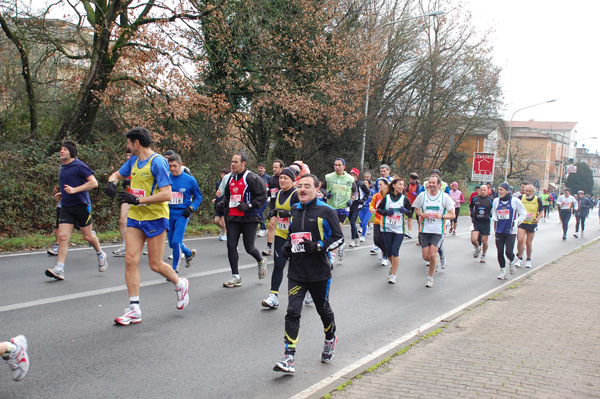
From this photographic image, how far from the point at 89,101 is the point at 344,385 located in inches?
579

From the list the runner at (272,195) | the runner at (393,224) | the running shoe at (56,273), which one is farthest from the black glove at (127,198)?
the runner at (272,195)

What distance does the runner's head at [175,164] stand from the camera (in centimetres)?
856

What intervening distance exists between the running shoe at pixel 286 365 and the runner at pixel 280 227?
86.2 inches

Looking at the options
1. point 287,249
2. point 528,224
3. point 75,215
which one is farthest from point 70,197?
point 528,224

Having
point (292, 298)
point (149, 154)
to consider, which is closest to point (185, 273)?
point (149, 154)

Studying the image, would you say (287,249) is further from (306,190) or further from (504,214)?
(504,214)

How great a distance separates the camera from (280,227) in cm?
725

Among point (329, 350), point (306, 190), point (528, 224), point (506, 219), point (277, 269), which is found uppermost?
point (306, 190)

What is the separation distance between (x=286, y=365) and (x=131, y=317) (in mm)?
2096

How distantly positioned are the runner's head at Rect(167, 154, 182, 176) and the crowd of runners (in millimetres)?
16

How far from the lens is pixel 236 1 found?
690 inches

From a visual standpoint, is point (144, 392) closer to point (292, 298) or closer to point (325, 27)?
point (292, 298)

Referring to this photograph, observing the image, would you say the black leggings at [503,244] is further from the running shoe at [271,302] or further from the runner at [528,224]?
the running shoe at [271,302]

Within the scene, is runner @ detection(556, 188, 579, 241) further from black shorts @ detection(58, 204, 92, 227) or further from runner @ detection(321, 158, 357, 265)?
black shorts @ detection(58, 204, 92, 227)
